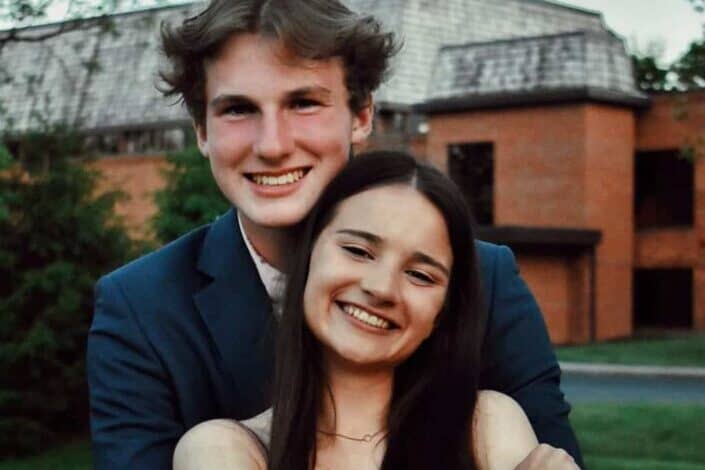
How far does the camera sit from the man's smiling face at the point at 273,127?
3.08m

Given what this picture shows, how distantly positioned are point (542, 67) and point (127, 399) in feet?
86.8

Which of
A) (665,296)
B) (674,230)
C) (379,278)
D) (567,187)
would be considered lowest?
(665,296)

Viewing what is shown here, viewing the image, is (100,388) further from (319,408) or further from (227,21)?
(227,21)

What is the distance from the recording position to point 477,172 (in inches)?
1219

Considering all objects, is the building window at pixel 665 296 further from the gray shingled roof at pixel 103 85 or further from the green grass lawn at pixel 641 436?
the green grass lawn at pixel 641 436

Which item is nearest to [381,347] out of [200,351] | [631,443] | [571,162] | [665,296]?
[200,351]

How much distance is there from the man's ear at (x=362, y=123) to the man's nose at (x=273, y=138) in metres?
0.29

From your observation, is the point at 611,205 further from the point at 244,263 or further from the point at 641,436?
the point at 244,263

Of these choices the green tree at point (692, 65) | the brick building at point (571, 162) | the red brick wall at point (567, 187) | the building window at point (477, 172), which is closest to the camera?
the green tree at point (692, 65)

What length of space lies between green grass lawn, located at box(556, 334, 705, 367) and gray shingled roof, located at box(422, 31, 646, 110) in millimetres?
5440

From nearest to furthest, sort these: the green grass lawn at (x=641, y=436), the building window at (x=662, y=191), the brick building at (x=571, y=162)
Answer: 1. the green grass lawn at (x=641, y=436)
2. the brick building at (x=571, y=162)
3. the building window at (x=662, y=191)

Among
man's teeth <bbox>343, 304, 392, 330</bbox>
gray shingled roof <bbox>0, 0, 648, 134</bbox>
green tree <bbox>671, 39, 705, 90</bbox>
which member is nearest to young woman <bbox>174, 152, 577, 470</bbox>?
man's teeth <bbox>343, 304, 392, 330</bbox>

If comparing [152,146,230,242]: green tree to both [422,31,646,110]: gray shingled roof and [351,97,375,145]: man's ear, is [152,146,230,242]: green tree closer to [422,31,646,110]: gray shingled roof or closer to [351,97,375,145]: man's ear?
[422,31,646,110]: gray shingled roof

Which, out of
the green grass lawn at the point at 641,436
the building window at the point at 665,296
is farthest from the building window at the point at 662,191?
the green grass lawn at the point at 641,436
